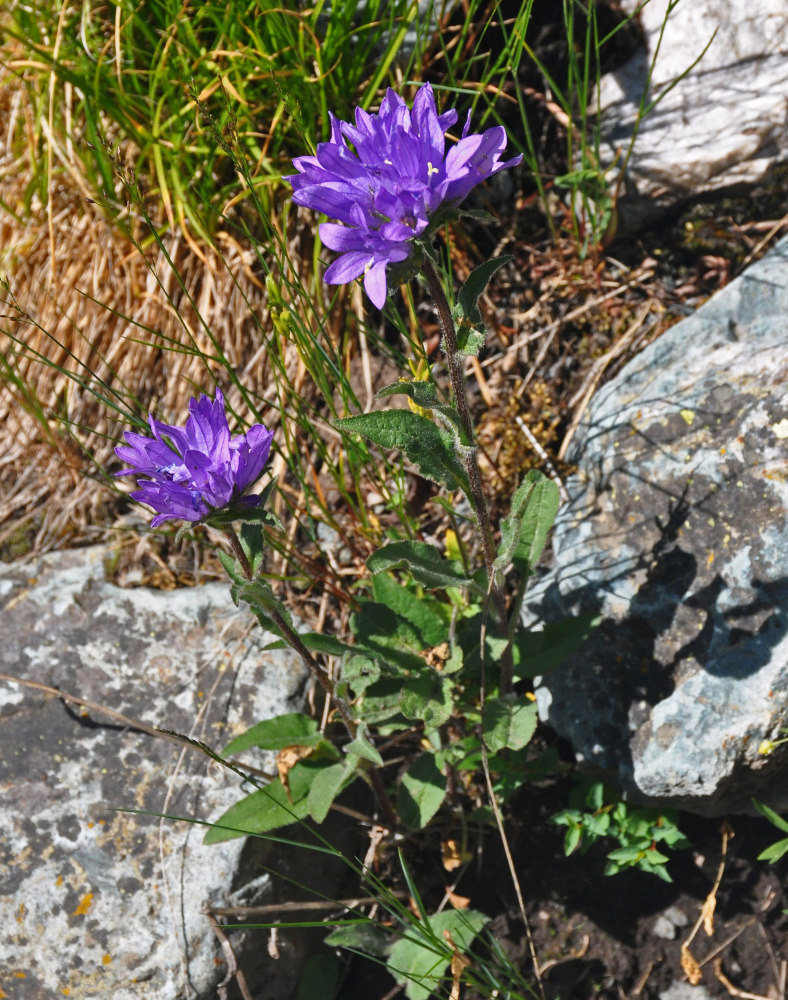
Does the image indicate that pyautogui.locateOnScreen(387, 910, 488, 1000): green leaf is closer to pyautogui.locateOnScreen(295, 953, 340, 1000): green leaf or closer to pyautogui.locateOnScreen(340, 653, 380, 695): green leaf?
pyautogui.locateOnScreen(295, 953, 340, 1000): green leaf

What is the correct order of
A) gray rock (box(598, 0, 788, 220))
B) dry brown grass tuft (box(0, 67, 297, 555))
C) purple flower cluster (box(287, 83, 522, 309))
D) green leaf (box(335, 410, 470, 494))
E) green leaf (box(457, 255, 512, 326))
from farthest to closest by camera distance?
dry brown grass tuft (box(0, 67, 297, 555)) < gray rock (box(598, 0, 788, 220)) < green leaf (box(335, 410, 470, 494)) < green leaf (box(457, 255, 512, 326)) < purple flower cluster (box(287, 83, 522, 309))

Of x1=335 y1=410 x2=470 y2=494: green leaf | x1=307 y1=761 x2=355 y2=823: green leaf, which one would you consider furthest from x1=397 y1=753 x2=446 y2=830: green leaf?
x1=335 y1=410 x2=470 y2=494: green leaf

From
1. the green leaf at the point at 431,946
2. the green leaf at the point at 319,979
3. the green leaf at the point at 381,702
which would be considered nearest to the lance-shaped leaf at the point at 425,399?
the green leaf at the point at 381,702

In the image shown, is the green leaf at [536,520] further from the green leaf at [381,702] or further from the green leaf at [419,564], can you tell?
the green leaf at [381,702]

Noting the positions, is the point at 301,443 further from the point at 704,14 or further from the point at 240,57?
the point at 704,14

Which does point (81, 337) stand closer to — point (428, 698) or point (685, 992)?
point (428, 698)

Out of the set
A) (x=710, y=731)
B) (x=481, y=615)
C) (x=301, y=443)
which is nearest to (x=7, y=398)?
(x=301, y=443)

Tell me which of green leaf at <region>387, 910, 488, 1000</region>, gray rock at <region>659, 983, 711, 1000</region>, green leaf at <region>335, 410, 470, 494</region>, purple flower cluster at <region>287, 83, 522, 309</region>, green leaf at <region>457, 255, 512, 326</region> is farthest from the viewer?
gray rock at <region>659, 983, 711, 1000</region>
